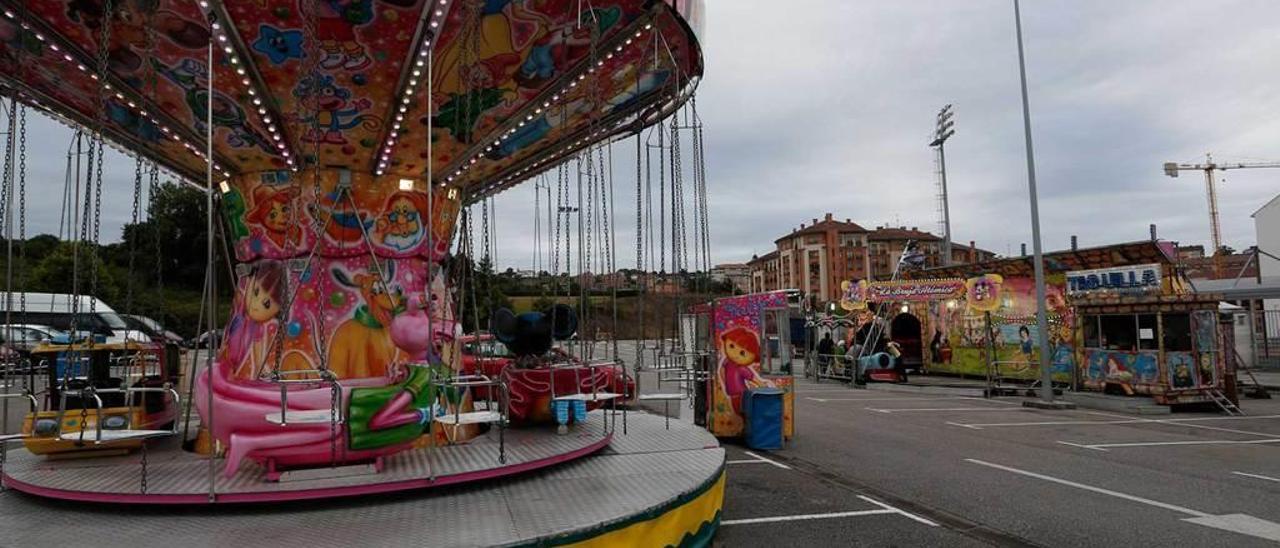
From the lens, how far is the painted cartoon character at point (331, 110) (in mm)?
6258

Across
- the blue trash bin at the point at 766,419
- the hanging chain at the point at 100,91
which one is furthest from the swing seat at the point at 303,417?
the blue trash bin at the point at 766,419

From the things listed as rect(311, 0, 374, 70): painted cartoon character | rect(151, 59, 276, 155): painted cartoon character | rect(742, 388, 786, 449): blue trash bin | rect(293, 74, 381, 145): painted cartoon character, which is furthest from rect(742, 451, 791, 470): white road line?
rect(151, 59, 276, 155): painted cartoon character

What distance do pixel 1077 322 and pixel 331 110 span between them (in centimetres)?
1949

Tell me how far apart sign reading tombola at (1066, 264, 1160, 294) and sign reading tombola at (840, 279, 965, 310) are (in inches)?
143

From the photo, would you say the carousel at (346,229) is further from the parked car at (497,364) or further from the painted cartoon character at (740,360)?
the painted cartoon character at (740,360)

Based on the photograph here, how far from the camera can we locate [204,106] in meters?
6.92

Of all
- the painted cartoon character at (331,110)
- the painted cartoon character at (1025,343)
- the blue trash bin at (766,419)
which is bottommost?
the blue trash bin at (766,419)

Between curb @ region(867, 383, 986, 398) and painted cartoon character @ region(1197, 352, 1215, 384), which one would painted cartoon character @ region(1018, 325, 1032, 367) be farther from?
painted cartoon character @ region(1197, 352, 1215, 384)

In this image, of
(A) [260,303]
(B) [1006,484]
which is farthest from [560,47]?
(B) [1006,484]

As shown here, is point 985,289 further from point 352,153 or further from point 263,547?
point 263,547

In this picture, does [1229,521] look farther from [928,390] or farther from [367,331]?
[928,390]

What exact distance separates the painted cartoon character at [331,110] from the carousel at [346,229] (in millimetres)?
31

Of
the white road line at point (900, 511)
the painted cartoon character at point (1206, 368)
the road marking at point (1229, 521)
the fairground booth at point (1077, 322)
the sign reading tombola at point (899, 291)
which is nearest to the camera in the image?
the road marking at point (1229, 521)

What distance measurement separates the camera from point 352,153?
24.8 ft
